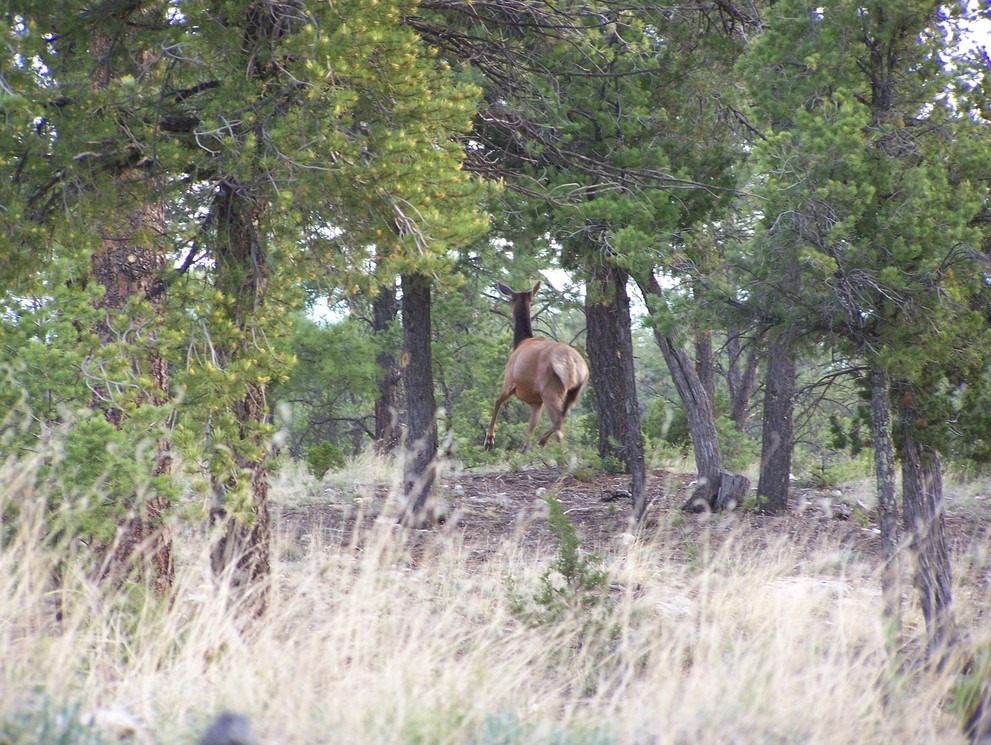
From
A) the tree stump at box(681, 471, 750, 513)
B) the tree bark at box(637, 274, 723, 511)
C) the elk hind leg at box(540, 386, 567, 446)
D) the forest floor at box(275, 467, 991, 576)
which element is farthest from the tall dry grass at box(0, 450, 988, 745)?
the tree stump at box(681, 471, 750, 513)

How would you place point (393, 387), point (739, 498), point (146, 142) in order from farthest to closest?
point (393, 387) < point (739, 498) < point (146, 142)

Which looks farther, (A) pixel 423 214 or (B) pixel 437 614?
(B) pixel 437 614

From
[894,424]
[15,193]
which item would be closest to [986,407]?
[894,424]

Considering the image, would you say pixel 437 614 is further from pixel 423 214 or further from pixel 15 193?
pixel 15 193

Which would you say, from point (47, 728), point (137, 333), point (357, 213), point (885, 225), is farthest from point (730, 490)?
point (47, 728)

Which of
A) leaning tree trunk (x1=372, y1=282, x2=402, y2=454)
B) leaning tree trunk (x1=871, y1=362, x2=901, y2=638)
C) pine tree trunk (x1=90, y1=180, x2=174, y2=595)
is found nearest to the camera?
pine tree trunk (x1=90, y1=180, x2=174, y2=595)

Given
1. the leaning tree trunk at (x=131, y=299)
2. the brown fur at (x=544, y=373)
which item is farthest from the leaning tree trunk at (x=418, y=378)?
the leaning tree trunk at (x=131, y=299)

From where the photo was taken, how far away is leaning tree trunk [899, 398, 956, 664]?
7.31m

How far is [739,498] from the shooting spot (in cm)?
1320

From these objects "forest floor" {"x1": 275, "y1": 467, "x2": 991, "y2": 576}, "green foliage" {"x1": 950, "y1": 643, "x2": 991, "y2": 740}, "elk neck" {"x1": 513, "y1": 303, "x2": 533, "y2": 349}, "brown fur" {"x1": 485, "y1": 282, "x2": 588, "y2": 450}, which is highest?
"elk neck" {"x1": 513, "y1": 303, "x2": 533, "y2": 349}

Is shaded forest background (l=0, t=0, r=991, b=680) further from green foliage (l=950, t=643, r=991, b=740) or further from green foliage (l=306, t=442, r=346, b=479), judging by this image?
green foliage (l=306, t=442, r=346, b=479)

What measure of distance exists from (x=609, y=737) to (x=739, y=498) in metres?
9.39

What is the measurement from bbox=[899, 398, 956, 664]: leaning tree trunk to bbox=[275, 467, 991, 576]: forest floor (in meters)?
2.15

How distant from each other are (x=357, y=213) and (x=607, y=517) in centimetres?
785
